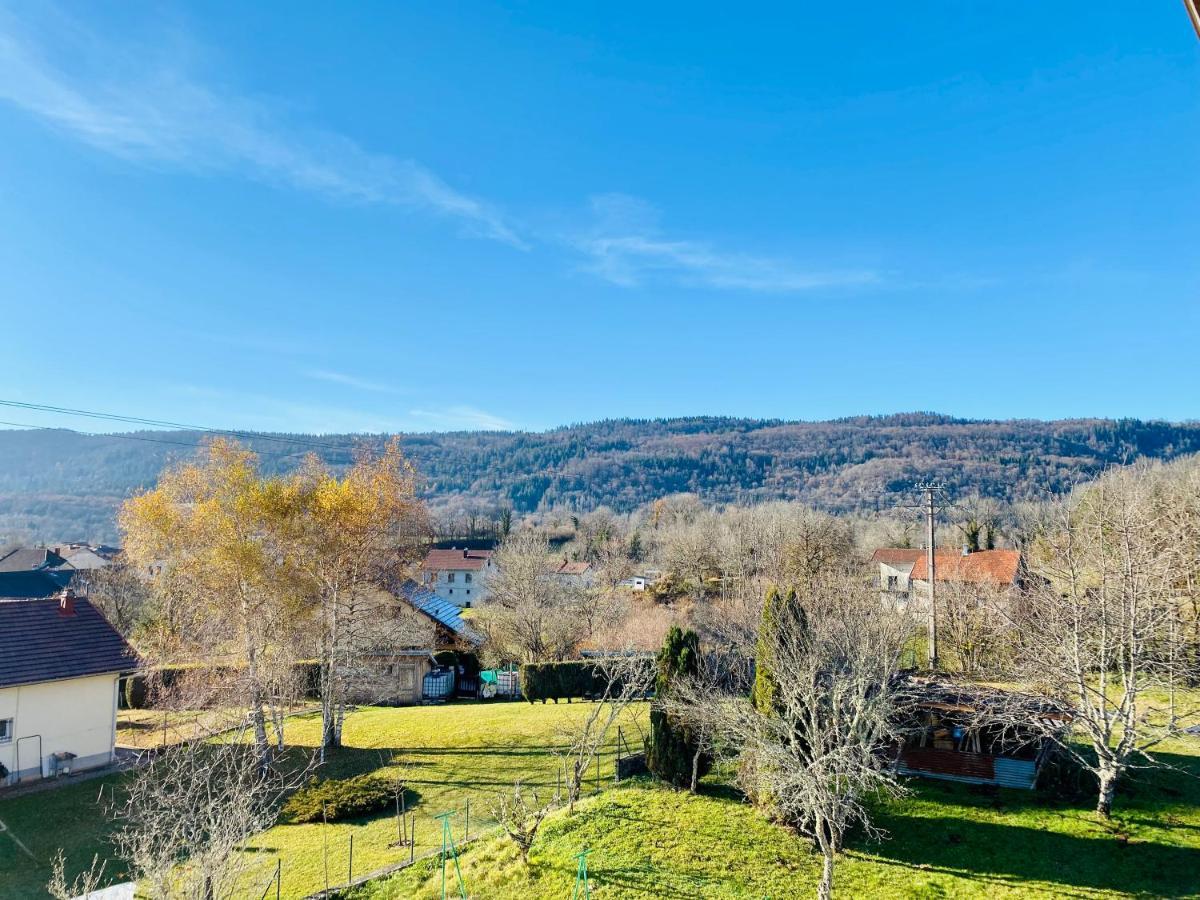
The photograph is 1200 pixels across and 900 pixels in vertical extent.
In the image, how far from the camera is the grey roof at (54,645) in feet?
65.4

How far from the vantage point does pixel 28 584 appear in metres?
61.7

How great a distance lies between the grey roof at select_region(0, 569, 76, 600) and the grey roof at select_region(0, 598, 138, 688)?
144 feet

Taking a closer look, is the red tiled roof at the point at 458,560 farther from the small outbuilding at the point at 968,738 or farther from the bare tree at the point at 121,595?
the small outbuilding at the point at 968,738

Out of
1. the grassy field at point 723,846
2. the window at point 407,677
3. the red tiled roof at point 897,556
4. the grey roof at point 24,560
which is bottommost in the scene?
the window at point 407,677

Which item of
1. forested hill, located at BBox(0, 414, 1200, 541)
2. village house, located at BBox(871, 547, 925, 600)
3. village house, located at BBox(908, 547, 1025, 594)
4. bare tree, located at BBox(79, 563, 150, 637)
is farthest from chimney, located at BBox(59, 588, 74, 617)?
forested hill, located at BBox(0, 414, 1200, 541)

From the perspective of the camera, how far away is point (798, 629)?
58.3ft

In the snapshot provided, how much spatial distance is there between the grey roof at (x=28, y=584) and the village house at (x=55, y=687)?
4424 cm

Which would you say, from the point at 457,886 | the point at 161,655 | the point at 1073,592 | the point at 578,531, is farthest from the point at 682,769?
the point at 578,531

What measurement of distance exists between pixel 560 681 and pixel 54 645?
21.0 m

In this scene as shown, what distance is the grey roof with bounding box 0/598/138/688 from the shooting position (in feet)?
65.4

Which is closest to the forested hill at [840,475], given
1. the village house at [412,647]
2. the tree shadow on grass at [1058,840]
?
the village house at [412,647]

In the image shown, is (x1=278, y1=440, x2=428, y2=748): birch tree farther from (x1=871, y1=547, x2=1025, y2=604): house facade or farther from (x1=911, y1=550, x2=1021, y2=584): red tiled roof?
(x1=911, y1=550, x2=1021, y2=584): red tiled roof

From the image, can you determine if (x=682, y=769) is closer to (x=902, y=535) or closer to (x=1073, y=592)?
(x=1073, y=592)

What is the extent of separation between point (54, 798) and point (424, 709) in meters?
15.2
